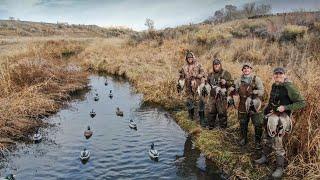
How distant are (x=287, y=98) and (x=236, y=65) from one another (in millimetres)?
9618

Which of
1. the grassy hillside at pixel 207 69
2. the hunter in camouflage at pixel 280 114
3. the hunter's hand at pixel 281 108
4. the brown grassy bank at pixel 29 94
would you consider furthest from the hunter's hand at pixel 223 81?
the brown grassy bank at pixel 29 94

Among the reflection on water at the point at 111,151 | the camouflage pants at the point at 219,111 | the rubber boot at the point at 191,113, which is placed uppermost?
the camouflage pants at the point at 219,111

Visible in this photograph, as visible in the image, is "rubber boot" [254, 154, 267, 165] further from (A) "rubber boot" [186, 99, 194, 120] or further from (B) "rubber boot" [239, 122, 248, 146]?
(A) "rubber boot" [186, 99, 194, 120]

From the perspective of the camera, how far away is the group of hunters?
29.1ft

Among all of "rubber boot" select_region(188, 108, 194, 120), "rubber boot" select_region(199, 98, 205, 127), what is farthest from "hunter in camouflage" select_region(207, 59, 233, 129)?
"rubber boot" select_region(188, 108, 194, 120)

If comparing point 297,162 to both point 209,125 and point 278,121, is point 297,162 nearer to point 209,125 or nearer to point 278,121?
point 278,121

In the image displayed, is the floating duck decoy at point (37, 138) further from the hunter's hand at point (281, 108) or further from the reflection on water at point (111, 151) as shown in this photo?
the hunter's hand at point (281, 108)

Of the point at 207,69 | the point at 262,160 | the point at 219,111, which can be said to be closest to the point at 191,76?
the point at 219,111

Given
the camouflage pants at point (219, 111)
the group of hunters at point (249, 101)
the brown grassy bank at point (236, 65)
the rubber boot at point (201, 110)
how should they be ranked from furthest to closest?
the rubber boot at point (201, 110), the camouflage pants at point (219, 111), the brown grassy bank at point (236, 65), the group of hunters at point (249, 101)

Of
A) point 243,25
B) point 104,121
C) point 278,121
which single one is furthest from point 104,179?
point 243,25

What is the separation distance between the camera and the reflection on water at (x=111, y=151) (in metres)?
10.6

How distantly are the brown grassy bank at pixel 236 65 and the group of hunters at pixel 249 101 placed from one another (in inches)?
15.9

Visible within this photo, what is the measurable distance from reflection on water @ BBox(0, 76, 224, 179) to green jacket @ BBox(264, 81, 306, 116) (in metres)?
2.45

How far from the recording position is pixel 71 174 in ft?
34.7
